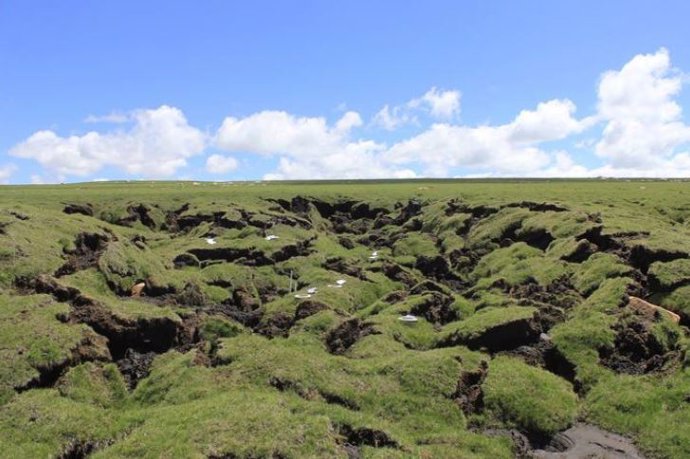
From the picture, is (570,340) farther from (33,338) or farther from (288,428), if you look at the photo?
(33,338)

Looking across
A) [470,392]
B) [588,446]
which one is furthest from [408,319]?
[588,446]

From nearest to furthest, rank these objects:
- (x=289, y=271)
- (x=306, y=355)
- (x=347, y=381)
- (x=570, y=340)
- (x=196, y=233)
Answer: (x=347, y=381) → (x=306, y=355) → (x=570, y=340) → (x=289, y=271) → (x=196, y=233)

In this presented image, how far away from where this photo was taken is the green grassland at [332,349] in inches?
842

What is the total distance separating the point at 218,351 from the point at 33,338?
8023 mm

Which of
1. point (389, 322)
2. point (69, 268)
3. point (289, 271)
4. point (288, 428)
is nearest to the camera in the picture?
point (288, 428)

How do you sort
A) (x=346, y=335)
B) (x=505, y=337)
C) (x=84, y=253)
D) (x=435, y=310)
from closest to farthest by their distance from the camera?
(x=505, y=337), (x=346, y=335), (x=435, y=310), (x=84, y=253)

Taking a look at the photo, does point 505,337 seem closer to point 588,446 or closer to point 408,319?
point 408,319

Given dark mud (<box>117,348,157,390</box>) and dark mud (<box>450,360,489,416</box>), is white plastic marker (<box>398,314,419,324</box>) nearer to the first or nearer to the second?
Result: dark mud (<box>450,360,489,416</box>)

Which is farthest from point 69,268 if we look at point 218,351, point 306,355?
point 306,355

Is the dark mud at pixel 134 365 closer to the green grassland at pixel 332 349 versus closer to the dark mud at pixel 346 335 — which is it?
the green grassland at pixel 332 349

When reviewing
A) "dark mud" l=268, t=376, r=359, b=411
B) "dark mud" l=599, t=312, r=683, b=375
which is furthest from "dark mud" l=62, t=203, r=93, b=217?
"dark mud" l=599, t=312, r=683, b=375

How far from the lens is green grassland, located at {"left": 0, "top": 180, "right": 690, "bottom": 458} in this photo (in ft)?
70.2

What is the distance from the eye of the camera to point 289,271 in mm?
51562

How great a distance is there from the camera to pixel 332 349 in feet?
102
